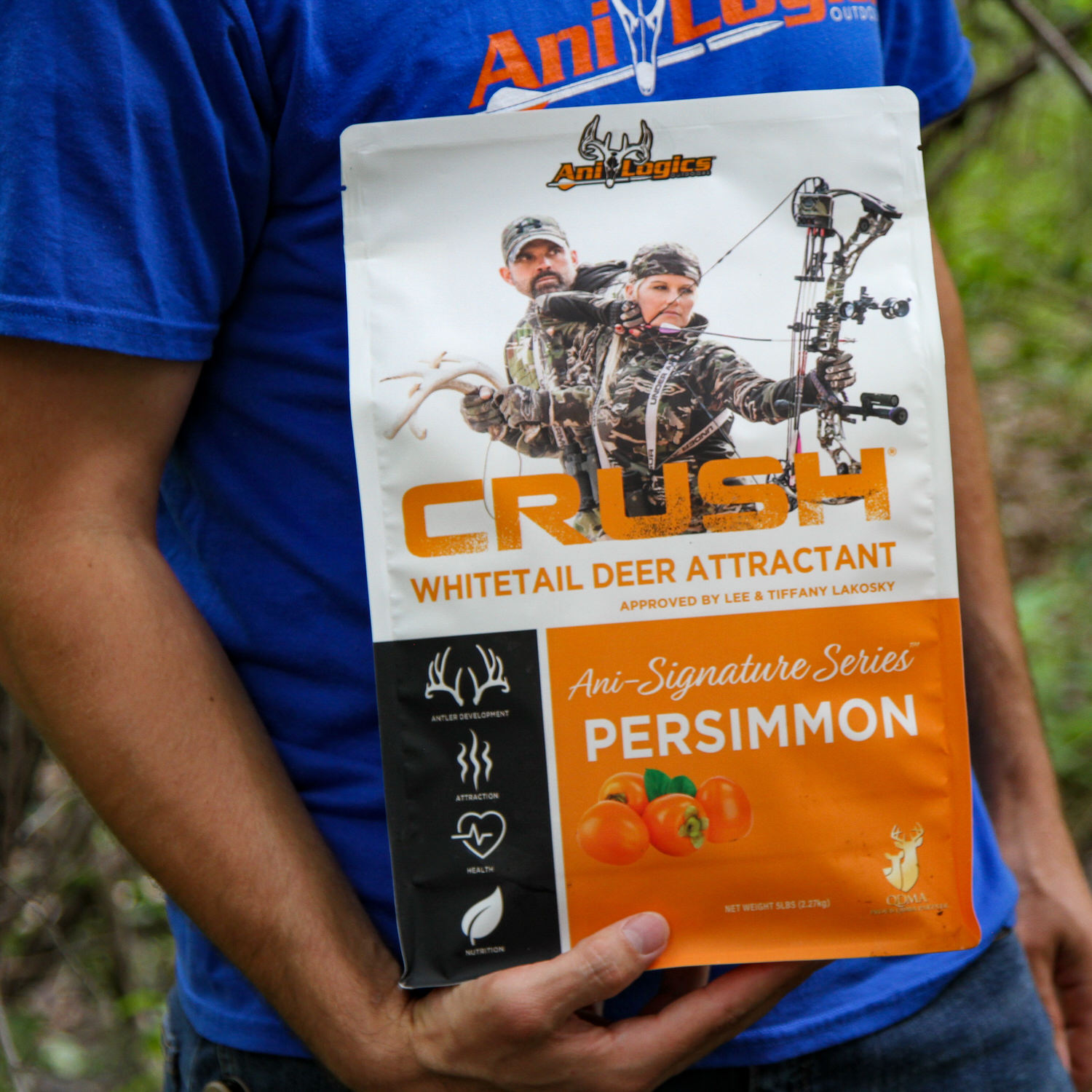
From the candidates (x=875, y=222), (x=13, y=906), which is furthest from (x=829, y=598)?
(x=13, y=906)

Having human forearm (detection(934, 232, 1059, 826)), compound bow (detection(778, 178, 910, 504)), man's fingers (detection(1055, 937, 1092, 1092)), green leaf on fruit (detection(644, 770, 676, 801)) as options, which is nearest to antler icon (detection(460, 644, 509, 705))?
green leaf on fruit (detection(644, 770, 676, 801))

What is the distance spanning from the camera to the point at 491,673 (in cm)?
63

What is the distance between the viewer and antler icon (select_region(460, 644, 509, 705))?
0.63 metres

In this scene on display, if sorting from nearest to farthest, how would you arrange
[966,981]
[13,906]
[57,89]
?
[57,89]
[966,981]
[13,906]

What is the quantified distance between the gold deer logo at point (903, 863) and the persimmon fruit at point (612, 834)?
0.51 feet

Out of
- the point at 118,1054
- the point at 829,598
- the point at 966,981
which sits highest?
the point at 829,598

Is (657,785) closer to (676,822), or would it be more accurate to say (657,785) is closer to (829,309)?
(676,822)

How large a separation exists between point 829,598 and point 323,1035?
44 cm

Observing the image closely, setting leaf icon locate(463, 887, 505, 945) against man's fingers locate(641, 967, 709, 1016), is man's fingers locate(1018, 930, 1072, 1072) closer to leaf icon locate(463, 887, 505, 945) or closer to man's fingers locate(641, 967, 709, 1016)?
man's fingers locate(641, 967, 709, 1016)

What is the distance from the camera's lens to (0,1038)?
53.9 inches

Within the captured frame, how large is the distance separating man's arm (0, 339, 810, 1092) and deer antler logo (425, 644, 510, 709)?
0.16 m

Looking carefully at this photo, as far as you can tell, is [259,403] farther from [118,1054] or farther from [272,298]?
[118,1054]

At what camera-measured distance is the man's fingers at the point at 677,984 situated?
682 mm

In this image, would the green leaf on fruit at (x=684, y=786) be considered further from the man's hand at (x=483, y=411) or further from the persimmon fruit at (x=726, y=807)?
the man's hand at (x=483, y=411)
